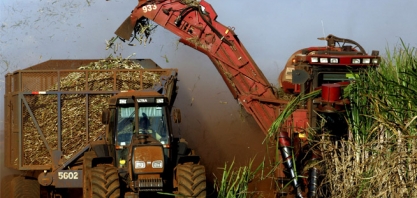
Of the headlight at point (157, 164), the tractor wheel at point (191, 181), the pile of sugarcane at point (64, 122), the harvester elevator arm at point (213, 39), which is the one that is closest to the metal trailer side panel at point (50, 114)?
the pile of sugarcane at point (64, 122)

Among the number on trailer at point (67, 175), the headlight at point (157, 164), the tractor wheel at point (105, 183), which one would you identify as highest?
the headlight at point (157, 164)

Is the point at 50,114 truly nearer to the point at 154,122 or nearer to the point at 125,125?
the point at 125,125

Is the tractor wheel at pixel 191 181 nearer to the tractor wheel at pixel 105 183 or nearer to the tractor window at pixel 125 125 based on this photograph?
the tractor wheel at pixel 105 183

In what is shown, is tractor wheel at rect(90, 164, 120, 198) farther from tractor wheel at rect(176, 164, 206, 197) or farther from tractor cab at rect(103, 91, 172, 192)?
tractor wheel at rect(176, 164, 206, 197)

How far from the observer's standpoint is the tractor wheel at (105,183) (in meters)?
10.1

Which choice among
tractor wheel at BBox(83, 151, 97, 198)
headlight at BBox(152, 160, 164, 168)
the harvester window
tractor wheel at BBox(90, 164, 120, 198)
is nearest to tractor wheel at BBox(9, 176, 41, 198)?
tractor wheel at BBox(83, 151, 97, 198)

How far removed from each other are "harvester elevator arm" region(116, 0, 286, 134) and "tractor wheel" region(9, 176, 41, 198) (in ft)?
11.1

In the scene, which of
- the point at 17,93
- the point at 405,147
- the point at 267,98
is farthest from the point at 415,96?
the point at 17,93

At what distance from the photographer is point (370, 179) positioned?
8.83 meters

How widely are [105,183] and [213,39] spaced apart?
17.5ft

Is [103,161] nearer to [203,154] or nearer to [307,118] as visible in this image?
[307,118]

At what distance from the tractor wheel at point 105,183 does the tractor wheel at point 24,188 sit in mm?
3081

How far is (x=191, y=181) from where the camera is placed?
33.7ft

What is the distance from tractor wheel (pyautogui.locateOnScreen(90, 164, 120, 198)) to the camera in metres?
10.1
